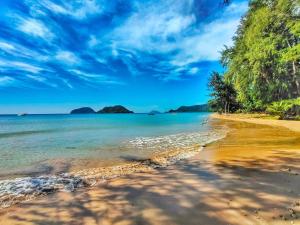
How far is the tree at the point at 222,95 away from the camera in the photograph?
6451 cm

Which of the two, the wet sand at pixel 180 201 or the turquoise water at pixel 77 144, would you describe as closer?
the wet sand at pixel 180 201

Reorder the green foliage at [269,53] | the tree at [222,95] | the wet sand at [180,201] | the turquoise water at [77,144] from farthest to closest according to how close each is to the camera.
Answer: the tree at [222,95]
the green foliage at [269,53]
the turquoise water at [77,144]
the wet sand at [180,201]

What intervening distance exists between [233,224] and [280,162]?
5.10 meters

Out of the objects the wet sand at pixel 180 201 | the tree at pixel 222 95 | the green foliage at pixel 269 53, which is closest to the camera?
the wet sand at pixel 180 201

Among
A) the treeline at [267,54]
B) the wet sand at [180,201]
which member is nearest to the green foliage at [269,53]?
the treeline at [267,54]

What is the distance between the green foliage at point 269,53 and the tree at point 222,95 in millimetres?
31745

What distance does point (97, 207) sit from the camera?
4.76 m

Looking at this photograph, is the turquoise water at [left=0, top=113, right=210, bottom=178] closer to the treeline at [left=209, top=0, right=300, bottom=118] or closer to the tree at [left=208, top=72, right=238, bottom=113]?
the treeline at [left=209, top=0, right=300, bottom=118]

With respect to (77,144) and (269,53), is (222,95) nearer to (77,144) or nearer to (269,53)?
(269,53)

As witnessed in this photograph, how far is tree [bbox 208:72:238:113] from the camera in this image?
2540 inches

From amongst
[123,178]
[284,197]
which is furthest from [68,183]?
[284,197]

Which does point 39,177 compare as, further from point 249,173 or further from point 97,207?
point 249,173

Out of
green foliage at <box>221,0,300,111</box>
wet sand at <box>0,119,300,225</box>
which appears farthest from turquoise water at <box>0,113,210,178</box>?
green foliage at <box>221,0,300,111</box>

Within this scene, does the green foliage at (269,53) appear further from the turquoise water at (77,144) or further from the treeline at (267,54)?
the turquoise water at (77,144)
